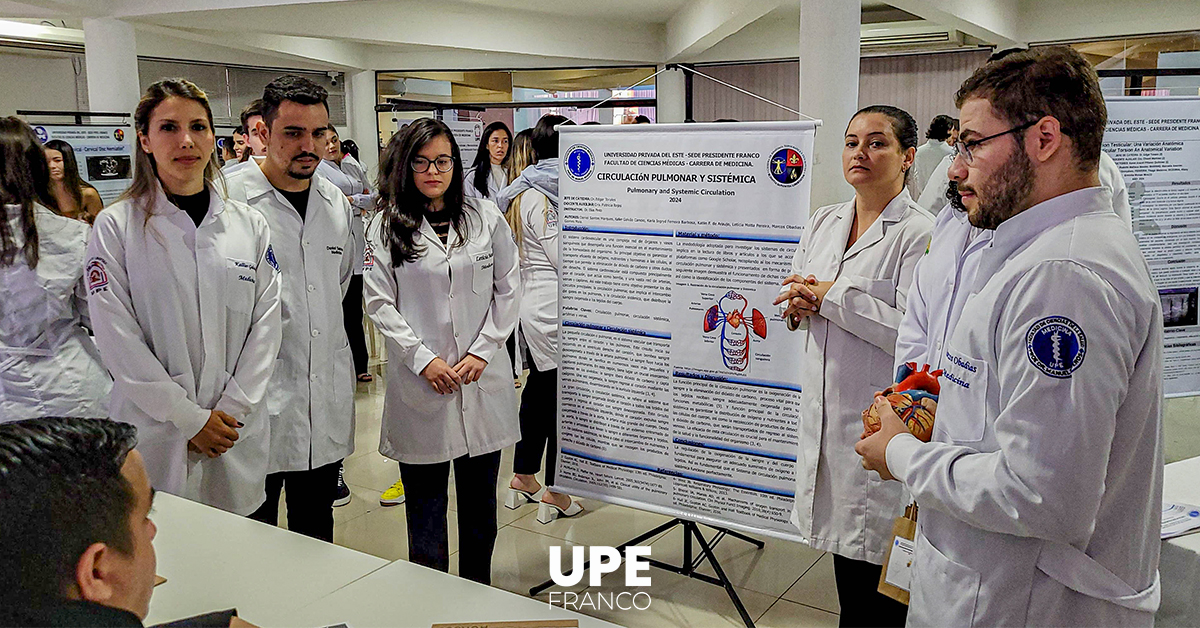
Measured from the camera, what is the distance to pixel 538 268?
12.5 ft

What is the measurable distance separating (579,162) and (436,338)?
72 centimetres

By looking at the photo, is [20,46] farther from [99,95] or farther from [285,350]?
[285,350]

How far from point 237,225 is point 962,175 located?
5.90 feet

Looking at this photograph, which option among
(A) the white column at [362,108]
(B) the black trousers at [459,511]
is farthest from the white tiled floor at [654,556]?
(A) the white column at [362,108]

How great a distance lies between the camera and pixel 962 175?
4.91 feet

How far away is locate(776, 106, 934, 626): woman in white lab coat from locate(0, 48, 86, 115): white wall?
9663 mm

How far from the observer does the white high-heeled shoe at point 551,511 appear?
3.54m

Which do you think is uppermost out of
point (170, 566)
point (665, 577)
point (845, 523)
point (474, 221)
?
point (474, 221)

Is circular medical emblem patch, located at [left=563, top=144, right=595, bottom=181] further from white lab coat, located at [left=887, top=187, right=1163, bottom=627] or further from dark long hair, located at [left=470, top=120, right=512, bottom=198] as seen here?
dark long hair, located at [left=470, top=120, right=512, bottom=198]

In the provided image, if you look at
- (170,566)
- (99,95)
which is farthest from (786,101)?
(170,566)

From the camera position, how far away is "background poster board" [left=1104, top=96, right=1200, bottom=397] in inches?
135

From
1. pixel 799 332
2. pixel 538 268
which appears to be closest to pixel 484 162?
pixel 538 268

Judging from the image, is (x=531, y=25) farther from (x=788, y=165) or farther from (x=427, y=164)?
(x=788, y=165)

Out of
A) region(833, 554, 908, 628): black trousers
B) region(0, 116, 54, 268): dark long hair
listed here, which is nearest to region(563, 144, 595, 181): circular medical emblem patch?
region(833, 554, 908, 628): black trousers
